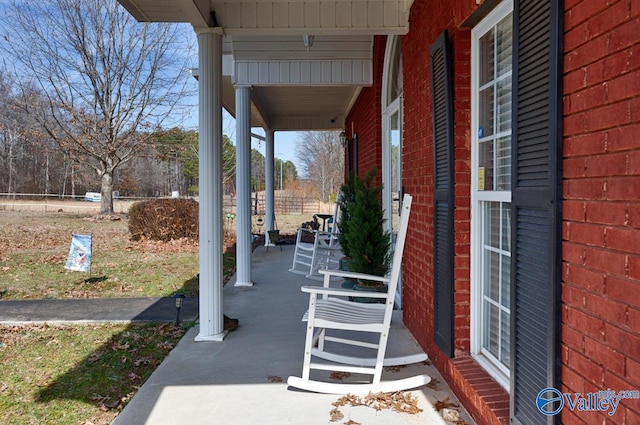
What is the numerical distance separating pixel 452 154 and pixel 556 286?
1369 millimetres

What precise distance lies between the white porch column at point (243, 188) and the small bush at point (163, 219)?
5.14m

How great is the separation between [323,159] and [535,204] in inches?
1265

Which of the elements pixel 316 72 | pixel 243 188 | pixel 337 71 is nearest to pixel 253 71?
pixel 316 72

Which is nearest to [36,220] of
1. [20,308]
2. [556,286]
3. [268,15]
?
[20,308]

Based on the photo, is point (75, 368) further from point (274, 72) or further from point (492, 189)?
point (274, 72)

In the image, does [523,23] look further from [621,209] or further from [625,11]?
[621,209]

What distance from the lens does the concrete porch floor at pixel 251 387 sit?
262 centimetres

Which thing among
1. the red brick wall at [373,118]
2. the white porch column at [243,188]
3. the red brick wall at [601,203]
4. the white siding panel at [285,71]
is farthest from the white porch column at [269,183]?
the red brick wall at [601,203]

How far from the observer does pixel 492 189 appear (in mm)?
2633

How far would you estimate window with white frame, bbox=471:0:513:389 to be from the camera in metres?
2.46

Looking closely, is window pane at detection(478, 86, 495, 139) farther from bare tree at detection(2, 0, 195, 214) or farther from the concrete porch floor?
bare tree at detection(2, 0, 195, 214)

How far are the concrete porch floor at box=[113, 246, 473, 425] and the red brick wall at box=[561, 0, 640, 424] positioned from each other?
1.23 metres

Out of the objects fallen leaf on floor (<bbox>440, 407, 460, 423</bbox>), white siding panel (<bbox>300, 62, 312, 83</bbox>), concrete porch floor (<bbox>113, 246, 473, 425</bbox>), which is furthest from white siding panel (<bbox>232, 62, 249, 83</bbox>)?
fallen leaf on floor (<bbox>440, 407, 460, 423</bbox>)

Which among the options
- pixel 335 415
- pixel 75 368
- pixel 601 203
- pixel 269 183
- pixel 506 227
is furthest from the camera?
pixel 269 183
